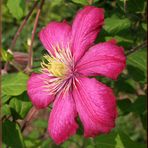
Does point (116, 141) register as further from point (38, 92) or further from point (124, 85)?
point (124, 85)

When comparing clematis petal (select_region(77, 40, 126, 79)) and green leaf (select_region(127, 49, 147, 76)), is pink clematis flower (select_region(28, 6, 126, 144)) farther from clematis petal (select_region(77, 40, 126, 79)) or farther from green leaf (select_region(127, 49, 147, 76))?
green leaf (select_region(127, 49, 147, 76))

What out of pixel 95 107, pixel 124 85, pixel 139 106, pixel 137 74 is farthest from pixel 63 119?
pixel 124 85

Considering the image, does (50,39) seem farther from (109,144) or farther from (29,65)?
(109,144)

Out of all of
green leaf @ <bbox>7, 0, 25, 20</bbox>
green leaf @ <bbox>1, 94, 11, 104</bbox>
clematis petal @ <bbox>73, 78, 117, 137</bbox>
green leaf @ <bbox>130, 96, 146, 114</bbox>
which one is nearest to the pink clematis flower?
clematis petal @ <bbox>73, 78, 117, 137</bbox>

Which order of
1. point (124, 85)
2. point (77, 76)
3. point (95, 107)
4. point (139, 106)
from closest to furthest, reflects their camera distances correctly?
point (95, 107)
point (77, 76)
point (139, 106)
point (124, 85)

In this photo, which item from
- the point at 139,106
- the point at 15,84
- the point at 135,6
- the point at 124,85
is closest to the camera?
the point at 15,84

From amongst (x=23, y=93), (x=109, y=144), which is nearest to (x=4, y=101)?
(x=23, y=93)

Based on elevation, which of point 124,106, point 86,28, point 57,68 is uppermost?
point 86,28

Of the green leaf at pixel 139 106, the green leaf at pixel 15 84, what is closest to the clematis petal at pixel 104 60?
the green leaf at pixel 15 84
